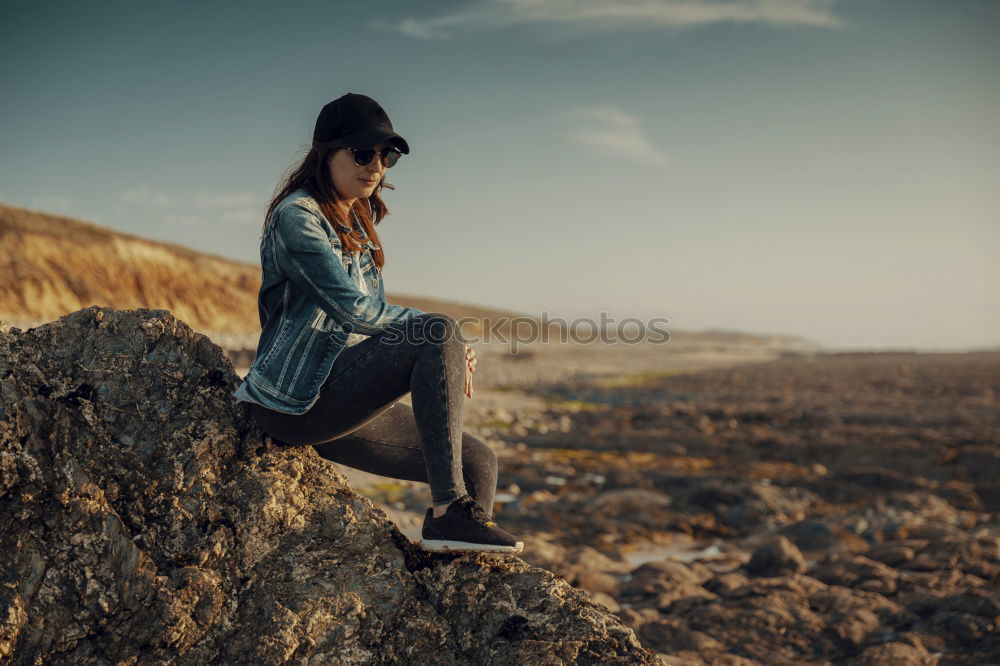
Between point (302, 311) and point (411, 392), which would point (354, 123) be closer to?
point (302, 311)

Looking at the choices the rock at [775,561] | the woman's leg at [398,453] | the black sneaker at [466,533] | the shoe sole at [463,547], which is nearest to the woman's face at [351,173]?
the woman's leg at [398,453]

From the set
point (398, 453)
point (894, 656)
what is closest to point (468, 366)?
point (398, 453)

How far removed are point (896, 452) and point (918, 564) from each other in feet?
24.8

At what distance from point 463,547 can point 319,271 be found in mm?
1395

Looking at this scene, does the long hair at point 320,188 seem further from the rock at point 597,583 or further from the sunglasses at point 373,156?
the rock at point 597,583

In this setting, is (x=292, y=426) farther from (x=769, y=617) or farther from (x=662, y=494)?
(x=662, y=494)

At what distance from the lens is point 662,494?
12898 millimetres

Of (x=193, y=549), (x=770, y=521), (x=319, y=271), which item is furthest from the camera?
(x=770, y=521)

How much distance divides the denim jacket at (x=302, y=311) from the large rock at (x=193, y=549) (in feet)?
1.21

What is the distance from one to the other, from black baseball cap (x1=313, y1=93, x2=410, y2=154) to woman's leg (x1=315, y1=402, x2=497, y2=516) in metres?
1.36

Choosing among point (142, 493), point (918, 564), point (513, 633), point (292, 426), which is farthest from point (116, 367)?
point (918, 564)

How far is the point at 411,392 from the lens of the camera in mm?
3242

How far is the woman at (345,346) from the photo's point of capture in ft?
10.4

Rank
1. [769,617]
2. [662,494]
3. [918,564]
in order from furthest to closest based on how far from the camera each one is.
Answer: [662,494] < [918,564] < [769,617]
